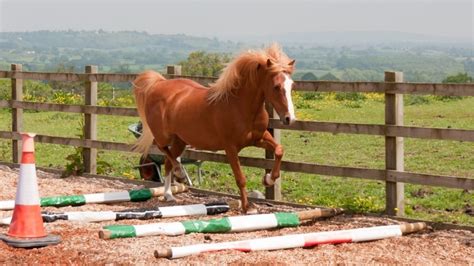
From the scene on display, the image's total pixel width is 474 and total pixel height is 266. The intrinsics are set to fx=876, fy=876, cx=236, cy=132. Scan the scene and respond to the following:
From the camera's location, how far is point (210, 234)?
313 inches

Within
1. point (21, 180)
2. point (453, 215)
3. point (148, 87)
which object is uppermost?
point (148, 87)

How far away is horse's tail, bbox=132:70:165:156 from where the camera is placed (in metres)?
10.9

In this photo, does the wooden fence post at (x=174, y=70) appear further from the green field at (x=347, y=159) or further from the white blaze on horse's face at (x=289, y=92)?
the white blaze on horse's face at (x=289, y=92)

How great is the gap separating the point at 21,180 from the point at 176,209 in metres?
1.94

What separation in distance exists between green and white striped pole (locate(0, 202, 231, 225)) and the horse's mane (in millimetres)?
1186

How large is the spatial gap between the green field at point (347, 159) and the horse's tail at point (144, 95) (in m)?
1.30

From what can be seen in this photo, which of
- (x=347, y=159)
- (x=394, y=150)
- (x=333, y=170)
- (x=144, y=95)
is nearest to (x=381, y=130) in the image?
(x=394, y=150)

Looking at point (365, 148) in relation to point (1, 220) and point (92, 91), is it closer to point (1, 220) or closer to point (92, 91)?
point (92, 91)

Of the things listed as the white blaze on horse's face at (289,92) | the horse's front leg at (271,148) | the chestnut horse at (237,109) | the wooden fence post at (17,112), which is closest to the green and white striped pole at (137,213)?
the chestnut horse at (237,109)

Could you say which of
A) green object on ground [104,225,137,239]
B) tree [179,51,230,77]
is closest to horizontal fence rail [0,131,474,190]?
green object on ground [104,225,137,239]

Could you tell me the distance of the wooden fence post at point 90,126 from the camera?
1239 centimetres

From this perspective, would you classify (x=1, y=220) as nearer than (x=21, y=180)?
No

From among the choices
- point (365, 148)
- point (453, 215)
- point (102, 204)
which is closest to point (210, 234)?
point (102, 204)

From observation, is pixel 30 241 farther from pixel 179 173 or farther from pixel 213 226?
pixel 179 173
